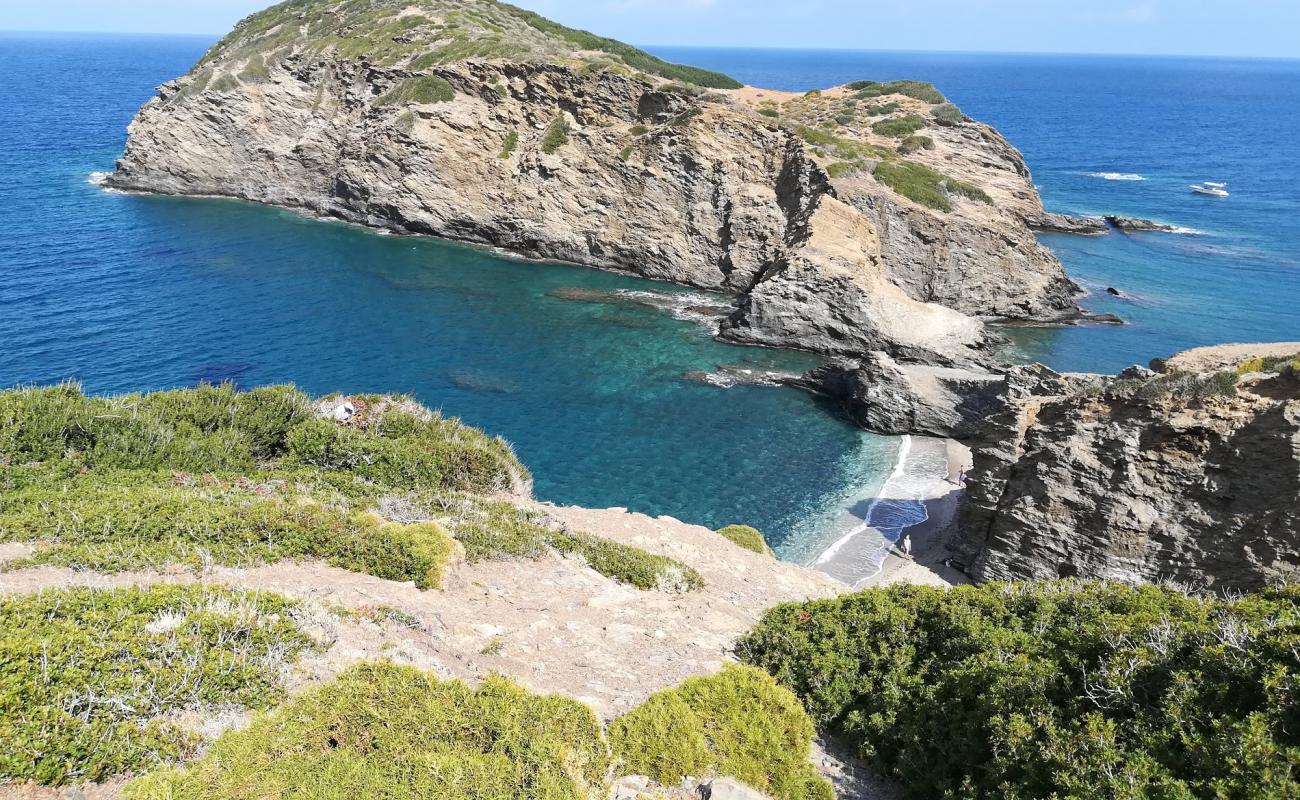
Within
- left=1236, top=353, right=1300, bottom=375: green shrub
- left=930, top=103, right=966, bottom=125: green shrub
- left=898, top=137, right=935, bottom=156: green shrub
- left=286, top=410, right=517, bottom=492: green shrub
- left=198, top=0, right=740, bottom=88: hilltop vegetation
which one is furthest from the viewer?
left=198, top=0, right=740, bottom=88: hilltop vegetation

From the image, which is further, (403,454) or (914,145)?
(914,145)

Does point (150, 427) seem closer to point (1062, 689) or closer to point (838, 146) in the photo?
point (1062, 689)

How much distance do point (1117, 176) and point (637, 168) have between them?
77.4 metres

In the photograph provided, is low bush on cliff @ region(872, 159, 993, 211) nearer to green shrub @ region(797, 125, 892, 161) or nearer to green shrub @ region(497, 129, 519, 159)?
green shrub @ region(797, 125, 892, 161)

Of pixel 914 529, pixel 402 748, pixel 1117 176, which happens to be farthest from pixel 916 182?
pixel 1117 176

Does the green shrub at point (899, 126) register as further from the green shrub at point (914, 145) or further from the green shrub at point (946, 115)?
the green shrub at point (914, 145)

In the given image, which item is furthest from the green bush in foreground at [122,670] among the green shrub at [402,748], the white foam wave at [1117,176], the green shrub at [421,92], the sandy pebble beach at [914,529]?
the white foam wave at [1117,176]

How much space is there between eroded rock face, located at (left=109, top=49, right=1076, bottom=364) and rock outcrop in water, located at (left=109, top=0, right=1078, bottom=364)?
16cm

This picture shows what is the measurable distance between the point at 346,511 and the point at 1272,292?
67.3m

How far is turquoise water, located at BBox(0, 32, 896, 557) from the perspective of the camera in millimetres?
30812

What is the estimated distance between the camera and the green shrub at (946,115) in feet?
206

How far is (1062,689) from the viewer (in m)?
7.93

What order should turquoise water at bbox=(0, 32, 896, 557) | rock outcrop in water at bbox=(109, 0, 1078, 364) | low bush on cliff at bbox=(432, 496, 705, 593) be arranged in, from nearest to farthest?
low bush on cliff at bbox=(432, 496, 705, 593) < turquoise water at bbox=(0, 32, 896, 557) < rock outcrop in water at bbox=(109, 0, 1078, 364)

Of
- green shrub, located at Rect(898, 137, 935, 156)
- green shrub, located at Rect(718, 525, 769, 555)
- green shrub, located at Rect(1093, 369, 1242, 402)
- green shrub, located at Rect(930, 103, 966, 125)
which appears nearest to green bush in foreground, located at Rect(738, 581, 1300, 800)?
green shrub, located at Rect(718, 525, 769, 555)
